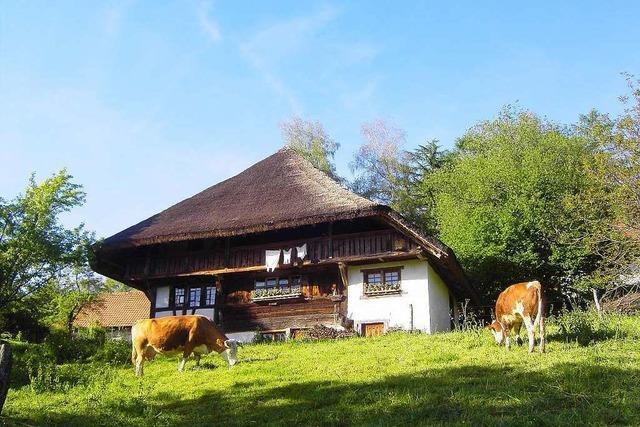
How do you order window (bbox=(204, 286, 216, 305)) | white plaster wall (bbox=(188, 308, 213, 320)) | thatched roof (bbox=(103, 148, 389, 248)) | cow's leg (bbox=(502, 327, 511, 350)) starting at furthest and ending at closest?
window (bbox=(204, 286, 216, 305)), white plaster wall (bbox=(188, 308, 213, 320)), thatched roof (bbox=(103, 148, 389, 248)), cow's leg (bbox=(502, 327, 511, 350))

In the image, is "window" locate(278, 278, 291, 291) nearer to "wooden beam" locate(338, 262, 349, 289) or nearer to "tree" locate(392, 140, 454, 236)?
"wooden beam" locate(338, 262, 349, 289)

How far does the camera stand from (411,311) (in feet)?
71.7

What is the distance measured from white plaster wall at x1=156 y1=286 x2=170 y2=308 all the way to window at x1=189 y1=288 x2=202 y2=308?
92cm

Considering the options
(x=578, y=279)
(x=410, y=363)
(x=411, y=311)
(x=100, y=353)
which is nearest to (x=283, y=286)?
(x=411, y=311)

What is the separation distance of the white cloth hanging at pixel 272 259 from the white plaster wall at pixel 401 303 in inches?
107

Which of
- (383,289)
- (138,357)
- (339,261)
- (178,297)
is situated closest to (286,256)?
(339,261)

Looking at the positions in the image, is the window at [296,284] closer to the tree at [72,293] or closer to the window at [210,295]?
the window at [210,295]

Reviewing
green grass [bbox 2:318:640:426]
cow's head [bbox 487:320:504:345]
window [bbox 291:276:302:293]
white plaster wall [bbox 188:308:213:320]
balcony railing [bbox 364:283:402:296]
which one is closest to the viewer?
green grass [bbox 2:318:640:426]

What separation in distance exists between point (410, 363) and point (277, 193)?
41.3 feet

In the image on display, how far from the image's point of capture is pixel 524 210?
104 feet

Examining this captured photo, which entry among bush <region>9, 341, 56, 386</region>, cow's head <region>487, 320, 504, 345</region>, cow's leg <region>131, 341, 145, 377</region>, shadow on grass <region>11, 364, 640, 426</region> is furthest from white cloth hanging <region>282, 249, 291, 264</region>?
shadow on grass <region>11, 364, 640, 426</region>

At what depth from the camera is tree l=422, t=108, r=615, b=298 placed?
3006 centimetres

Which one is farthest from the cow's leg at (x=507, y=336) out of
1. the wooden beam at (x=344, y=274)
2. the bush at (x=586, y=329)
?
the wooden beam at (x=344, y=274)

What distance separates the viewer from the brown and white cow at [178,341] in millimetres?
14891
